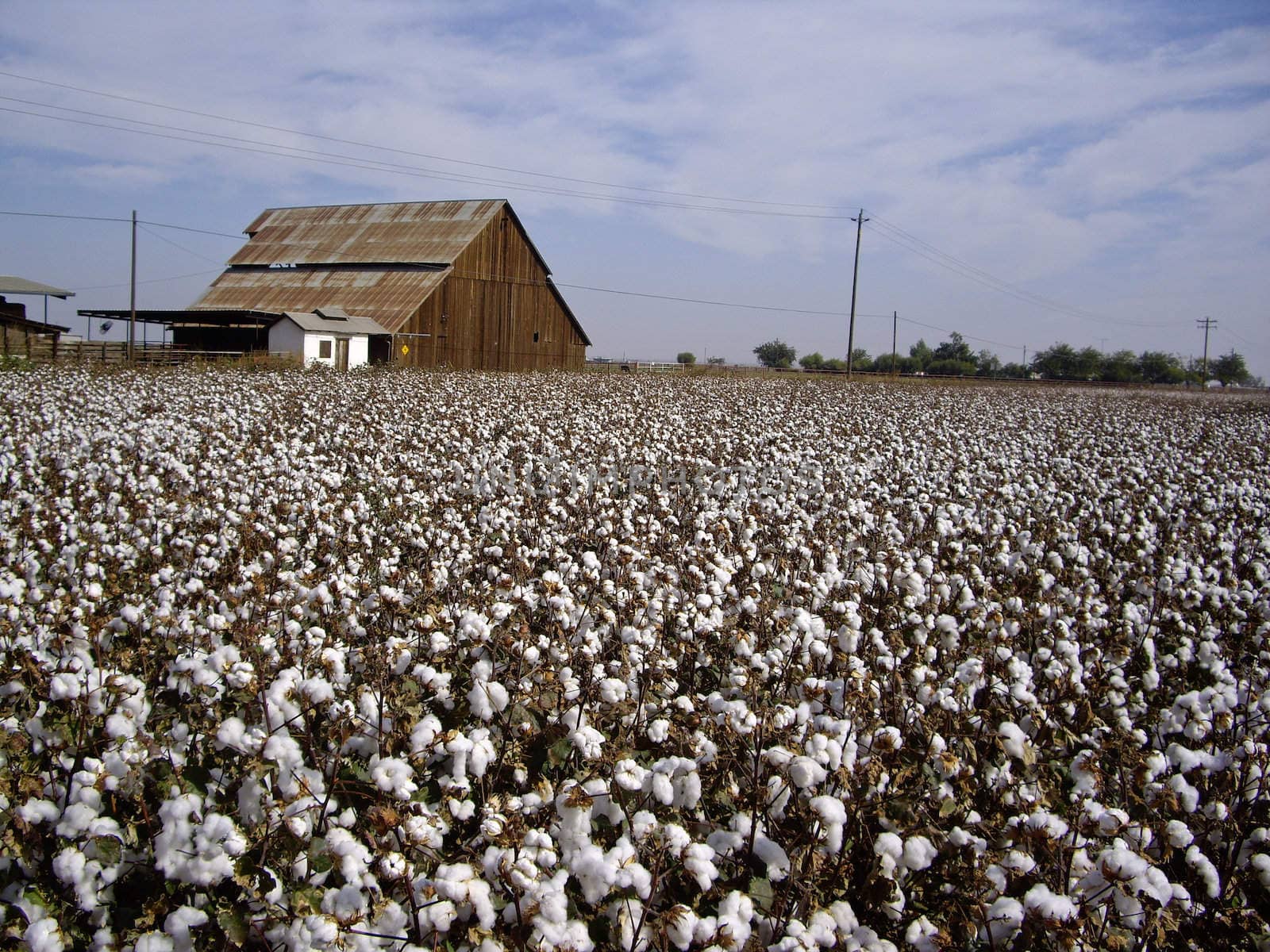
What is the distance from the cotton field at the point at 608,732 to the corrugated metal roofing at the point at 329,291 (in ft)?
112

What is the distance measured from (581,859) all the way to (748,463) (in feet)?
35.8

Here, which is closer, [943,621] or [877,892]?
[877,892]

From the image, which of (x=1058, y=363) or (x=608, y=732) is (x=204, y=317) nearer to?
(x=608, y=732)

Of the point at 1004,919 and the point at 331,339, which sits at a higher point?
the point at 331,339

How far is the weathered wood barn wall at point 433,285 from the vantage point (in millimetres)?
41375

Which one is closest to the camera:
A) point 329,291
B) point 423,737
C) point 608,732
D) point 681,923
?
point 681,923

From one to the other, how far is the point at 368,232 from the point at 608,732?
51.1 m

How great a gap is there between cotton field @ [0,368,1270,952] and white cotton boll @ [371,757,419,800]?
6 centimetres

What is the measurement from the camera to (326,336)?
37.6m

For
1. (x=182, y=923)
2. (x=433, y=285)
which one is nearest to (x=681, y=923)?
(x=182, y=923)

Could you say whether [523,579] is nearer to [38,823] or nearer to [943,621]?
[943,621]

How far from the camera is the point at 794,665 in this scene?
13.3 ft

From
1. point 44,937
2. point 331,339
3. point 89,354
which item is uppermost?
point 331,339

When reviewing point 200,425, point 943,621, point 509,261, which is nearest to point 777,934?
point 943,621
